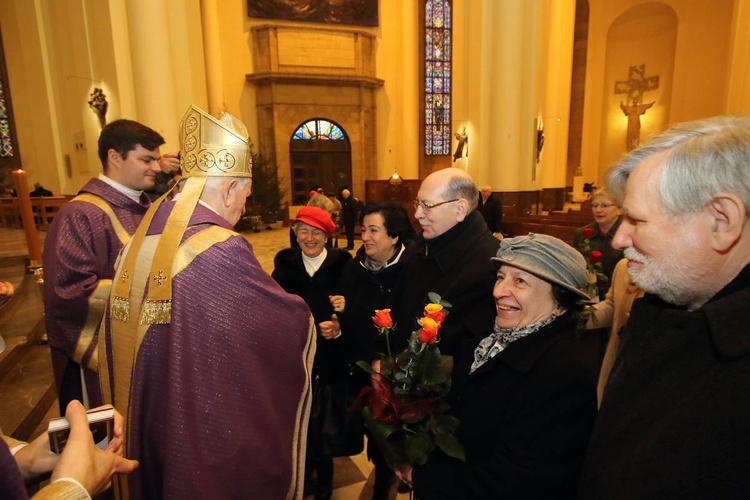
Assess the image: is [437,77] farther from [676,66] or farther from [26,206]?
[26,206]

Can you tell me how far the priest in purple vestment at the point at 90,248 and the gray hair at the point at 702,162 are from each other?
236 centimetres

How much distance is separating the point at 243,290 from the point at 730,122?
4.74 feet

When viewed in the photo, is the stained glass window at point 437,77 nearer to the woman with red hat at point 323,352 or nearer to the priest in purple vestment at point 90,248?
the woman with red hat at point 323,352

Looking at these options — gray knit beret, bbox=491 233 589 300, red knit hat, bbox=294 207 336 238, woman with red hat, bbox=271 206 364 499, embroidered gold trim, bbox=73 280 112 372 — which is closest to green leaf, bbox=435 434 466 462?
gray knit beret, bbox=491 233 589 300

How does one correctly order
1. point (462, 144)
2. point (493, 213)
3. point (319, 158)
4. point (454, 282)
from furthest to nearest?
point (319, 158) < point (462, 144) < point (493, 213) < point (454, 282)

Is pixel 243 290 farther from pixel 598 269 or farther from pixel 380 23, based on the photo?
pixel 380 23

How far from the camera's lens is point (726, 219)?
2.79 ft

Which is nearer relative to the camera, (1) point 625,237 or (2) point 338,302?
(1) point 625,237

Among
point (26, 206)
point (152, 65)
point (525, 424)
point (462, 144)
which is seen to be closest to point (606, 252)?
point (525, 424)

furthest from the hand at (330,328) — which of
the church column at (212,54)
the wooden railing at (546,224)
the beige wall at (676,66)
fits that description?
the beige wall at (676,66)

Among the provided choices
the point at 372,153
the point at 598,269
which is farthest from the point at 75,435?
the point at 372,153

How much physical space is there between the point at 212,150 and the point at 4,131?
17350 mm

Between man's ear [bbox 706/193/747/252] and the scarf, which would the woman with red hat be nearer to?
the scarf

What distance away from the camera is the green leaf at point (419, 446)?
1.32 meters
